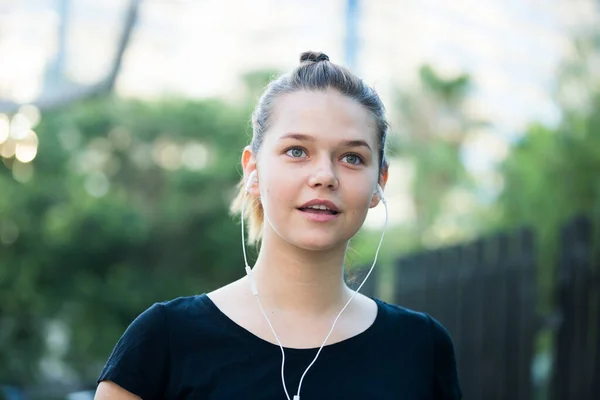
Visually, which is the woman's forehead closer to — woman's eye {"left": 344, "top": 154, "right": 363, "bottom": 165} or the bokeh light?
woman's eye {"left": 344, "top": 154, "right": 363, "bottom": 165}

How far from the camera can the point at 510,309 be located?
202 inches

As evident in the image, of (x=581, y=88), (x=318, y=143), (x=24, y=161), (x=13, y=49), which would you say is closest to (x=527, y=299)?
(x=581, y=88)

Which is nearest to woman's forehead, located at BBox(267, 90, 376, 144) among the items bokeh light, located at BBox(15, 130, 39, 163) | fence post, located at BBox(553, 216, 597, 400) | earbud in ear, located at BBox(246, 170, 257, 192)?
earbud in ear, located at BBox(246, 170, 257, 192)

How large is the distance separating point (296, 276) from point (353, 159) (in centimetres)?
31

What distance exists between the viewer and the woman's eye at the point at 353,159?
2.19 m

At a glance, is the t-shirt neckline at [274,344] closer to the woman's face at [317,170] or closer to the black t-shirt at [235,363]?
the black t-shirt at [235,363]

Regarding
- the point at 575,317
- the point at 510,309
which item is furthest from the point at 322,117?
the point at 510,309

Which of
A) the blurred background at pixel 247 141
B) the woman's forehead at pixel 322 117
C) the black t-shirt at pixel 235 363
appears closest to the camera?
the black t-shirt at pixel 235 363

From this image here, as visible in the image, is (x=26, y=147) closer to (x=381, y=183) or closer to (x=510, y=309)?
(x=510, y=309)

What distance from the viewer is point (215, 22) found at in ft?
49.6

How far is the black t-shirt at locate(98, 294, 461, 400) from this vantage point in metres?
2.08

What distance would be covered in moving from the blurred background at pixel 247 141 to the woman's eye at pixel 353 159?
52cm

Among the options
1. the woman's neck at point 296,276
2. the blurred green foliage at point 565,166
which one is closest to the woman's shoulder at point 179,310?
the woman's neck at point 296,276

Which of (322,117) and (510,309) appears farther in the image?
(510,309)
